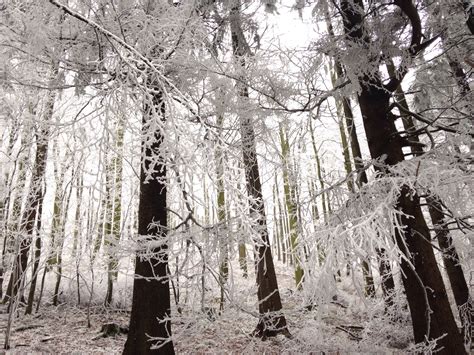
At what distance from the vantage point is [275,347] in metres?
6.71

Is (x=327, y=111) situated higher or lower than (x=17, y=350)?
higher

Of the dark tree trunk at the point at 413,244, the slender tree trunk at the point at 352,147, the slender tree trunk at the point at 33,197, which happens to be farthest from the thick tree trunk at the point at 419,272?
the slender tree trunk at the point at 33,197

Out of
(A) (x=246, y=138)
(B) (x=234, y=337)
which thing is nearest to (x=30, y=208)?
(A) (x=246, y=138)

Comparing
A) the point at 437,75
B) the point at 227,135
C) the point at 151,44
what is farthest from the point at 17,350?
the point at 437,75

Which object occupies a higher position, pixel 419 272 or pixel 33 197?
pixel 33 197

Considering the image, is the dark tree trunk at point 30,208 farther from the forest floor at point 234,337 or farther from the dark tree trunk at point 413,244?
the dark tree trunk at point 413,244

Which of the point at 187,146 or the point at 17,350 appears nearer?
the point at 187,146

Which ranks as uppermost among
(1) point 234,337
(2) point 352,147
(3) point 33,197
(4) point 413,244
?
(2) point 352,147

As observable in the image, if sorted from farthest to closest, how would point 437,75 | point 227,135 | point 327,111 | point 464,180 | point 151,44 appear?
point 437,75, point 227,135, point 327,111, point 151,44, point 464,180

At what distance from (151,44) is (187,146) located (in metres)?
2.56

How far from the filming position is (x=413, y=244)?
421 cm

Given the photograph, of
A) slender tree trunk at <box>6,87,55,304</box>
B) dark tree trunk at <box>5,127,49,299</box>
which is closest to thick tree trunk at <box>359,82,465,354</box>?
slender tree trunk at <box>6,87,55,304</box>

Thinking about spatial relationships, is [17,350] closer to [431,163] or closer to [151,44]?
[151,44]

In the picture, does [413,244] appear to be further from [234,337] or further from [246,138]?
[234,337]
